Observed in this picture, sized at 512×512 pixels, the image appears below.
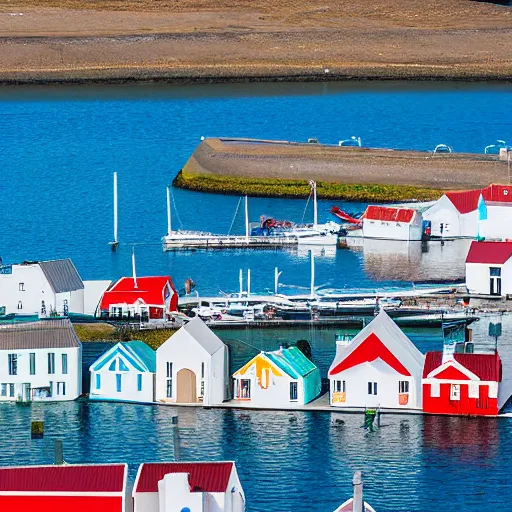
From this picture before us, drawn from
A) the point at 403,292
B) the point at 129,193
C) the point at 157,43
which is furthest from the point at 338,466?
the point at 157,43

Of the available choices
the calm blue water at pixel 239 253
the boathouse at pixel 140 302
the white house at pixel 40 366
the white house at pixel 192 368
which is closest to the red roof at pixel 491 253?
the calm blue water at pixel 239 253

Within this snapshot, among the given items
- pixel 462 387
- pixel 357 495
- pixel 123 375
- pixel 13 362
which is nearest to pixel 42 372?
pixel 13 362

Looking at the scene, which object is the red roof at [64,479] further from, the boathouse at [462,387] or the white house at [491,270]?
the white house at [491,270]

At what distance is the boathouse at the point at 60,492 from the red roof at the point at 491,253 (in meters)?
27.0

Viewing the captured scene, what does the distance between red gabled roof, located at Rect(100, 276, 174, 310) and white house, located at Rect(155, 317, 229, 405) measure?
366 inches

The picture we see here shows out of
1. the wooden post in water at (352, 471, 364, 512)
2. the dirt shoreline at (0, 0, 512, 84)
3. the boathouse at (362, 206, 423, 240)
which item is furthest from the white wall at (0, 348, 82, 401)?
the dirt shoreline at (0, 0, 512, 84)

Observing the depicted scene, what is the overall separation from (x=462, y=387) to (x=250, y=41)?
86.9 meters

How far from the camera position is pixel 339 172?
3511 inches

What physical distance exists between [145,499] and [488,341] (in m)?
21.7

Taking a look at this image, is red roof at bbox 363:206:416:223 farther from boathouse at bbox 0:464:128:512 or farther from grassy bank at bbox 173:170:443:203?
boathouse at bbox 0:464:128:512

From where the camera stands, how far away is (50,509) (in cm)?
3988

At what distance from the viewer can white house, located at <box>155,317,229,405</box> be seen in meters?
52.2

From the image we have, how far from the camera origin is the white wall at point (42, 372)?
53.2 metres

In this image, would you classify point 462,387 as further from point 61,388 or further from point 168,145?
point 168,145
